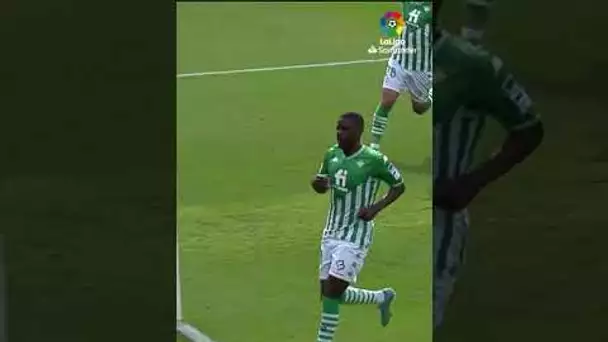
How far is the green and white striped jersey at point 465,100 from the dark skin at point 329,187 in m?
A: 0.24

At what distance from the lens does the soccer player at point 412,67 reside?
4441mm

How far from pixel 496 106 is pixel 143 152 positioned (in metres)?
1.40

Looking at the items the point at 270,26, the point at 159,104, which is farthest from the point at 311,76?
the point at 159,104

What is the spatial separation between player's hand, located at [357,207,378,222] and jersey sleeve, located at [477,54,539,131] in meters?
0.63

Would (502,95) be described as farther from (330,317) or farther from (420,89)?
(330,317)

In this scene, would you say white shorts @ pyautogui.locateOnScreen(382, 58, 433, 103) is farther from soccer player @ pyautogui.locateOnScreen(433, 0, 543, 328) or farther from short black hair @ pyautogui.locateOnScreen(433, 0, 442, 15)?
short black hair @ pyautogui.locateOnScreen(433, 0, 442, 15)

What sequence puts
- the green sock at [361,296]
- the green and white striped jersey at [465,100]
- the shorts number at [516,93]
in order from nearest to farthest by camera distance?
the green sock at [361,296]
the green and white striped jersey at [465,100]
the shorts number at [516,93]

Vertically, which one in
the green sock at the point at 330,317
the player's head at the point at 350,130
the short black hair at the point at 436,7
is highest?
the short black hair at the point at 436,7

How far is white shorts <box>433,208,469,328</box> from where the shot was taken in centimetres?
454

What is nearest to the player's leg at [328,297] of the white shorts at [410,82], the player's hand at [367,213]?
the player's hand at [367,213]

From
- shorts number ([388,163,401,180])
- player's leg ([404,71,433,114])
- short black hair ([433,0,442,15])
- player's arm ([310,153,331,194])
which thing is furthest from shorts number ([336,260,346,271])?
short black hair ([433,0,442,15])

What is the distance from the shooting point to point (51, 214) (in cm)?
457

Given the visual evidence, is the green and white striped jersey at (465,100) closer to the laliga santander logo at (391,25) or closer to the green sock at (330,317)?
the laliga santander logo at (391,25)

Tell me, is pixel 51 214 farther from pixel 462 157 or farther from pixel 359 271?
pixel 462 157
